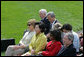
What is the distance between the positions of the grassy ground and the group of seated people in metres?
3.41

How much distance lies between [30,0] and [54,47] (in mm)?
14576

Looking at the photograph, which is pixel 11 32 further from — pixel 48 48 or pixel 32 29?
pixel 48 48

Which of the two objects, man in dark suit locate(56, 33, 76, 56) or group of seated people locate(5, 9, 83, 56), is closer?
man in dark suit locate(56, 33, 76, 56)

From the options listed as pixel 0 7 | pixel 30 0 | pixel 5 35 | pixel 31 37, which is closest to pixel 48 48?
pixel 31 37

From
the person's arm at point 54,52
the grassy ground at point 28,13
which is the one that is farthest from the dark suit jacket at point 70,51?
the grassy ground at point 28,13

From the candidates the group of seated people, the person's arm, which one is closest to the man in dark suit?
the group of seated people

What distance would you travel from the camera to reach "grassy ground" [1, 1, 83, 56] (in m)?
13.8

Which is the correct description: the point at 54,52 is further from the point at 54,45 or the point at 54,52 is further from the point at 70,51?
the point at 70,51

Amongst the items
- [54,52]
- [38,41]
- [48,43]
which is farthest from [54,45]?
[38,41]

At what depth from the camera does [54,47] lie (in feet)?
24.9

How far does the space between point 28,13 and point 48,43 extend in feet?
32.0

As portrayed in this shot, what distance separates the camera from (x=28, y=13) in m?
17.6

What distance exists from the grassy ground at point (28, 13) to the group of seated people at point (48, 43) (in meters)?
3.41

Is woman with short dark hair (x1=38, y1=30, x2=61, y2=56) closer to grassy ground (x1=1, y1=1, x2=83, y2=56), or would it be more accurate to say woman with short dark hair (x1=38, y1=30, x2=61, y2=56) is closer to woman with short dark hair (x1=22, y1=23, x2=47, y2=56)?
woman with short dark hair (x1=22, y1=23, x2=47, y2=56)
